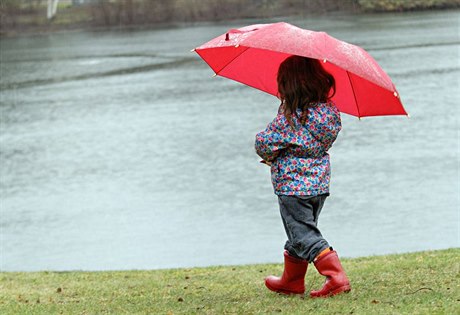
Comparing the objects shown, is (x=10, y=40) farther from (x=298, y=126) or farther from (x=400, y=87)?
(x=298, y=126)

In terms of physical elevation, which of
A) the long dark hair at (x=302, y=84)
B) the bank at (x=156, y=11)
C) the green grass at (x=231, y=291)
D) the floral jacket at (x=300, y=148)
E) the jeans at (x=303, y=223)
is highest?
the long dark hair at (x=302, y=84)

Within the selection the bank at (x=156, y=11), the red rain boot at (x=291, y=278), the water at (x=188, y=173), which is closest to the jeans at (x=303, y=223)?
the red rain boot at (x=291, y=278)

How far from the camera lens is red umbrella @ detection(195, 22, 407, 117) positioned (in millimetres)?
5383

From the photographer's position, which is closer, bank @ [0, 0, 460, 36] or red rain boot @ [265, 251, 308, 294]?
red rain boot @ [265, 251, 308, 294]

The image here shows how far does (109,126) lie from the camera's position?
2494 centimetres

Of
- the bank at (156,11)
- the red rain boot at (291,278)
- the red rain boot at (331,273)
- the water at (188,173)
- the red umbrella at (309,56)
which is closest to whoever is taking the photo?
the red umbrella at (309,56)

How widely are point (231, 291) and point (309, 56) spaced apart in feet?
7.16

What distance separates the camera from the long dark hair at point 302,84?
548 centimetres

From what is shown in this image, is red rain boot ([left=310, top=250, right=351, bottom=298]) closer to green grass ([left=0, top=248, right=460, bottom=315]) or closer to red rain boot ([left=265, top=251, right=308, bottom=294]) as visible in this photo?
green grass ([left=0, top=248, right=460, bottom=315])

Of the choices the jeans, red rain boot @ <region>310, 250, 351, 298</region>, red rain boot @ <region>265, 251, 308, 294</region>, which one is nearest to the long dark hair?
the jeans

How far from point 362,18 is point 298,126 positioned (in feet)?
171

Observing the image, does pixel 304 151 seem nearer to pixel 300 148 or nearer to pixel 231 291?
pixel 300 148

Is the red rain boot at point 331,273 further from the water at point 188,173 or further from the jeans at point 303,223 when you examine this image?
the water at point 188,173

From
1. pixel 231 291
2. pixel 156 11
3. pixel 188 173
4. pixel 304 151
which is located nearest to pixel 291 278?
pixel 304 151
